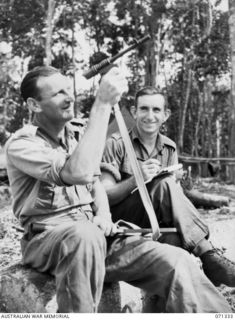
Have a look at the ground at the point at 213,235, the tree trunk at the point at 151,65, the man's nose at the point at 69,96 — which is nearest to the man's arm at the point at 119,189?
the man's nose at the point at 69,96

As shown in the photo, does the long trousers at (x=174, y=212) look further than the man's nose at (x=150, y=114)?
No

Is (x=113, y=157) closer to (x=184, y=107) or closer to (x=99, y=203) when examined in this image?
(x=99, y=203)

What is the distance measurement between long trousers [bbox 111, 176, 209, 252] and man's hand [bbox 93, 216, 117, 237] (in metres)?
0.38

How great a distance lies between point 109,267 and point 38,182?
1.74ft

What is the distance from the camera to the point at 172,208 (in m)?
2.46

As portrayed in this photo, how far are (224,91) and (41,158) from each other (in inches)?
811

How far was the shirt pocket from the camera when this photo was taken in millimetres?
2033

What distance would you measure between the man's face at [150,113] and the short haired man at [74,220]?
0.90 metres

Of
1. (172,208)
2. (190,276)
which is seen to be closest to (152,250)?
(190,276)

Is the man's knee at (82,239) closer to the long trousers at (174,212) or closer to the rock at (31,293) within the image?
the rock at (31,293)

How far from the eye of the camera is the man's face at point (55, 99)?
7.16 ft

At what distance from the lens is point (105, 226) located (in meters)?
2.21

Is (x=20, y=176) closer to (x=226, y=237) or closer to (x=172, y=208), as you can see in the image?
(x=172, y=208)

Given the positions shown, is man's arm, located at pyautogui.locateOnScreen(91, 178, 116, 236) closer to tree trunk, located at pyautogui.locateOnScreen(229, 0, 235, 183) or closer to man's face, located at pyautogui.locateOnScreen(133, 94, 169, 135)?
man's face, located at pyautogui.locateOnScreen(133, 94, 169, 135)
